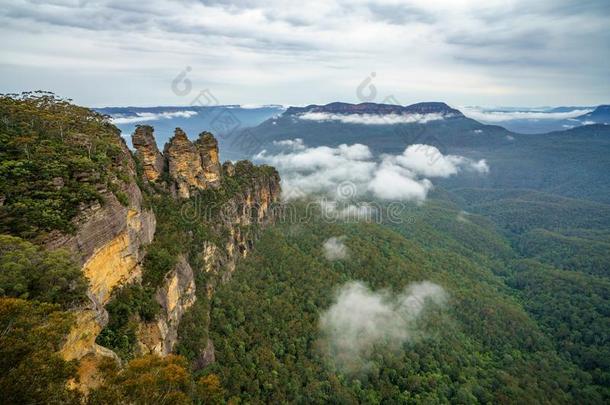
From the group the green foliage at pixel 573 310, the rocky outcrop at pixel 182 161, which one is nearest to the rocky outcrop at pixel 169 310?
the rocky outcrop at pixel 182 161

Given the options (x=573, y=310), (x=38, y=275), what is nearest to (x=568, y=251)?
(x=573, y=310)

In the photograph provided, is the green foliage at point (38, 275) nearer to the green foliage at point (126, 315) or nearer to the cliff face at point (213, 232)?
the green foliage at point (126, 315)

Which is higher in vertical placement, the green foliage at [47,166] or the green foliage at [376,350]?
the green foliage at [47,166]

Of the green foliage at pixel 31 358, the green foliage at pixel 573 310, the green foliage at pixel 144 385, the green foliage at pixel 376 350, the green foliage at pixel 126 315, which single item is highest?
the green foliage at pixel 31 358

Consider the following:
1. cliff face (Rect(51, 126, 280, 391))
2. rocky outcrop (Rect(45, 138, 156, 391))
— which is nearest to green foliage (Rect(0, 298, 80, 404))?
cliff face (Rect(51, 126, 280, 391))

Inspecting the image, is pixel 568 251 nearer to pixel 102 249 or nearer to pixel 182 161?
pixel 182 161
